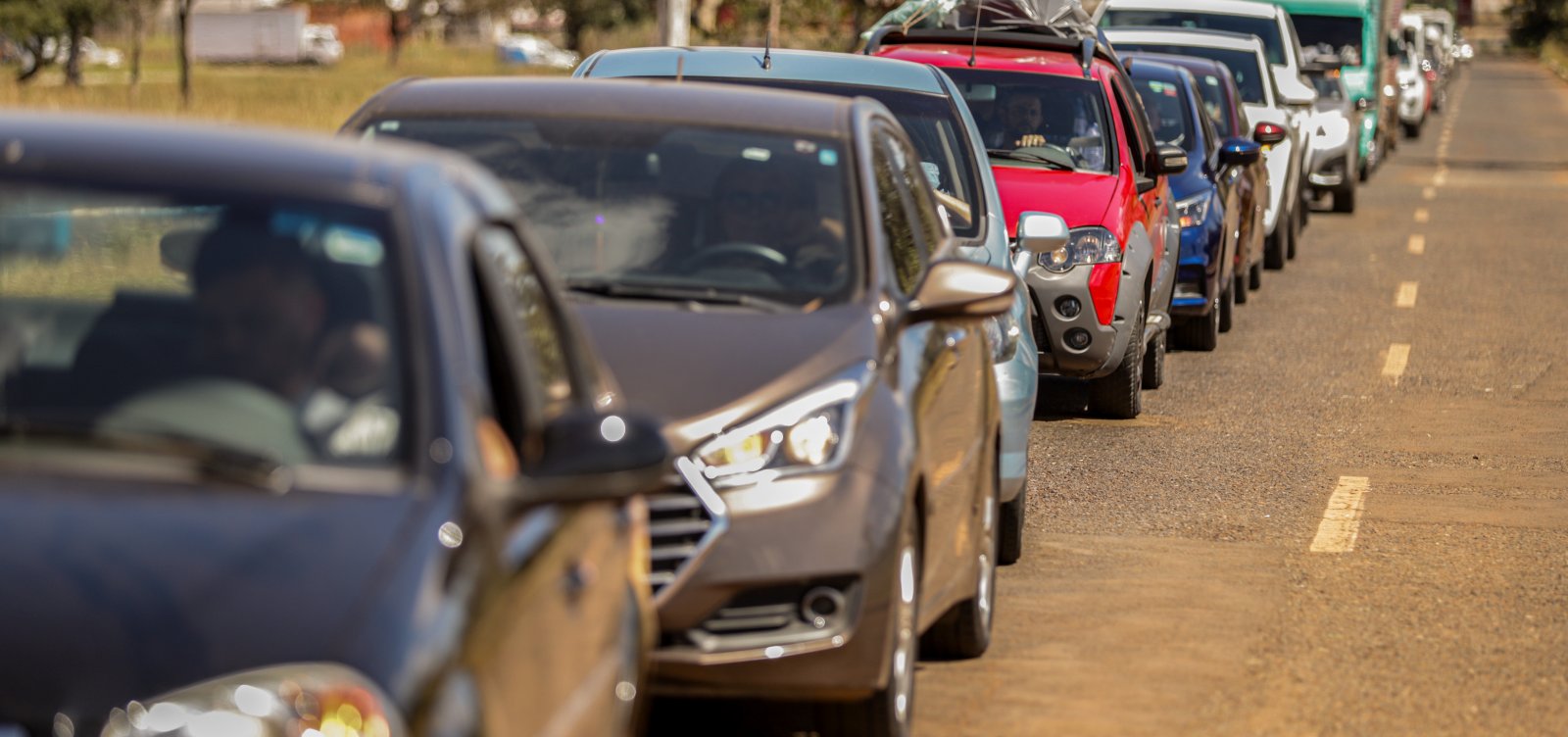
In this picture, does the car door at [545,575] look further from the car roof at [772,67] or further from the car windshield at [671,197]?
the car roof at [772,67]

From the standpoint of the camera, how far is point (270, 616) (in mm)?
3203

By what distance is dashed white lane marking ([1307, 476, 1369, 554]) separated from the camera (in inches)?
357

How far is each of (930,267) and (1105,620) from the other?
6.06ft

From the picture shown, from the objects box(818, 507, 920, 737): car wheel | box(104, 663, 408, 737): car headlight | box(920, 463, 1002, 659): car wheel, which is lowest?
box(920, 463, 1002, 659): car wheel

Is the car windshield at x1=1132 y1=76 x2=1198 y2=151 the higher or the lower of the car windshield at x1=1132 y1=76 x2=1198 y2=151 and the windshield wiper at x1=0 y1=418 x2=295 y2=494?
the lower

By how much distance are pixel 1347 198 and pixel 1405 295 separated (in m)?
9.09

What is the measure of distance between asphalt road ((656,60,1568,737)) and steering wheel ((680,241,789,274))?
3.56ft

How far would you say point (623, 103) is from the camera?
22.4ft

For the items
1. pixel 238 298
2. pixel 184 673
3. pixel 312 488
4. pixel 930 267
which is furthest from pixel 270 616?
pixel 930 267

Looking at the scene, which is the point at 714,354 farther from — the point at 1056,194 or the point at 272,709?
the point at 1056,194

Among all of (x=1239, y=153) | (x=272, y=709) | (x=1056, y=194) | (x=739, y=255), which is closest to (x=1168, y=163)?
(x=1056, y=194)

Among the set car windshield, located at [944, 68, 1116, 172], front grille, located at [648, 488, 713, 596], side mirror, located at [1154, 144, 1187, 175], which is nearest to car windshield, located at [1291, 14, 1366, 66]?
side mirror, located at [1154, 144, 1187, 175]

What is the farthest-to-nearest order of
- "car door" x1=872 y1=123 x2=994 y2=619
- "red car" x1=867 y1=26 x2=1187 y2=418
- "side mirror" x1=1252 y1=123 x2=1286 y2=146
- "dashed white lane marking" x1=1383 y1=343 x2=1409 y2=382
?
"side mirror" x1=1252 y1=123 x2=1286 y2=146, "dashed white lane marking" x1=1383 y1=343 x2=1409 y2=382, "red car" x1=867 y1=26 x2=1187 y2=418, "car door" x1=872 y1=123 x2=994 y2=619

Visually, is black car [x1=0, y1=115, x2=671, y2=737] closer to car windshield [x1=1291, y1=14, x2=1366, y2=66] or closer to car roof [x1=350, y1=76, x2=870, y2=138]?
car roof [x1=350, y1=76, x2=870, y2=138]
